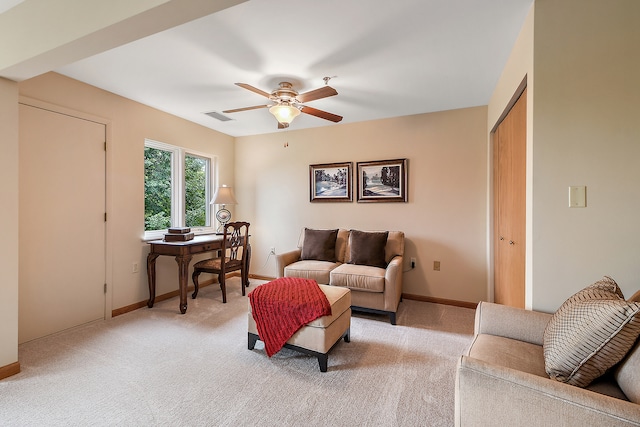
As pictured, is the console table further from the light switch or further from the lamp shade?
the light switch

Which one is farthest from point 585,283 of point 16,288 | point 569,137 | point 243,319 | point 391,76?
point 16,288

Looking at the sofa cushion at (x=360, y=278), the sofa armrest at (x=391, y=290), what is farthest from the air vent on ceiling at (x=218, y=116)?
the sofa armrest at (x=391, y=290)

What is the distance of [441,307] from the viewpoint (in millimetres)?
3348

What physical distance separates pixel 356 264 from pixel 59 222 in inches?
118

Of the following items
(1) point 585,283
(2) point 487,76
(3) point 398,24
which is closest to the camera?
(1) point 585,283

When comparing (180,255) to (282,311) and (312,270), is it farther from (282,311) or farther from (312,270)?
(282,311)

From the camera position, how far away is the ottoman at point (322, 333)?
6.56ft

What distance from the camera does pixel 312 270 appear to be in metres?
3.20

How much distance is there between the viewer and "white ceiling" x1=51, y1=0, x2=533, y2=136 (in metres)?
1.72

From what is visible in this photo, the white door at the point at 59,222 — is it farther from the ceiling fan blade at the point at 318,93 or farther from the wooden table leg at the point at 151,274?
the ceiling fan blade at the point at 318,93

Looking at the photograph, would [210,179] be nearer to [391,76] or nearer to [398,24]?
[391,76]

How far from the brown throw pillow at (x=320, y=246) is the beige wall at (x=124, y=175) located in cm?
176

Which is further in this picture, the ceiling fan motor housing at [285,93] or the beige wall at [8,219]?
the ceiling fan motor housing at [285,93]

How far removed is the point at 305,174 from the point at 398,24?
2.60 metres
